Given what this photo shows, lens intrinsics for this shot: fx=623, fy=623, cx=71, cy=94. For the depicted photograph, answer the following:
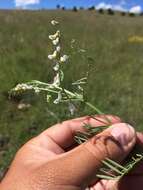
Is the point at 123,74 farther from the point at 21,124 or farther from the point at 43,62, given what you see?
the point at 21,124

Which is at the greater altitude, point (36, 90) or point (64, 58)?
point (64, 58)

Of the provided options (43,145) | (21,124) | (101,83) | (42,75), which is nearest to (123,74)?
(101,83)

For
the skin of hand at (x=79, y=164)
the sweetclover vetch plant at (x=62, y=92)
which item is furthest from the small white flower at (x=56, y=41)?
the skin of hand at (x=79, y=164)

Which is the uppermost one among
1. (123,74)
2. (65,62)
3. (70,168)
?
(65,62)

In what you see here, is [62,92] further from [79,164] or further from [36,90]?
[79,164]

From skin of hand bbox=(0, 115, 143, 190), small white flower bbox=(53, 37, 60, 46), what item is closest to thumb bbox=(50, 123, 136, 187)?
skin of hand bbox=(0, 115, 143, 190)

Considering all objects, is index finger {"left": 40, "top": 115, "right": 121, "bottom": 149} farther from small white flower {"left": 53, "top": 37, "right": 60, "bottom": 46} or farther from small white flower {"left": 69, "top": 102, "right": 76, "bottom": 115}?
small white flower {"left": 53, "top": 37, "right": 60, "bottom": 46}

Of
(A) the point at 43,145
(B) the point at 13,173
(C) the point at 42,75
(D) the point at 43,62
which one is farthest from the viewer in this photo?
(D) the point at 43,62

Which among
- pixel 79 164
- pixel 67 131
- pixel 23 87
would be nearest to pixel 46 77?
pixel 67 131
